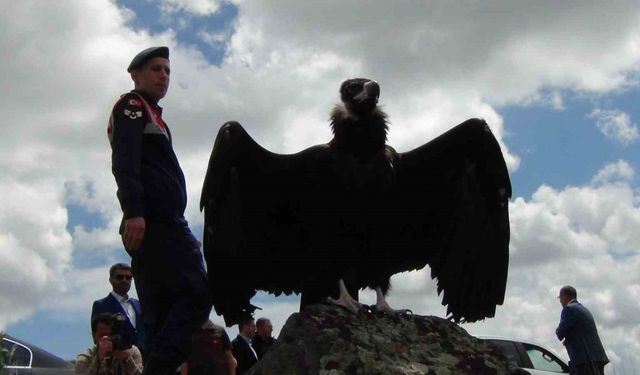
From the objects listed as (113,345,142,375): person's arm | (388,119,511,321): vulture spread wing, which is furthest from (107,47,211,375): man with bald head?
(388,119,511,321): vulture spread wing

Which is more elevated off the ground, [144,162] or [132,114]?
[132,114]

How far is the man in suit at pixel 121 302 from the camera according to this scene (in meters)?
6.23

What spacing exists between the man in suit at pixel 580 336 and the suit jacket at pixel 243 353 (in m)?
3.61

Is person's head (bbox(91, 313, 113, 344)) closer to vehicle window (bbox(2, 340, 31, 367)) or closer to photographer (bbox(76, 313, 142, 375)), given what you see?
photographer (bbox(76, 313, 142, 375))

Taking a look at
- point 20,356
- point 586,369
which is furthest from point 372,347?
point 586,369

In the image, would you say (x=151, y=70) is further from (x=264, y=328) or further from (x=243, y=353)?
(x=264, y=328)

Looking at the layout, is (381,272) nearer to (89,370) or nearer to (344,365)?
(344,365)

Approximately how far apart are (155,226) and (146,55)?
834 mm

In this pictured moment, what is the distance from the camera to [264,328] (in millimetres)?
9023

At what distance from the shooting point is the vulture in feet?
17.9

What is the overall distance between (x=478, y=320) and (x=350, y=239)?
1.08m

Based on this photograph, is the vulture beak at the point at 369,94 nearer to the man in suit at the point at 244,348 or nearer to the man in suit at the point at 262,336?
the man in suit at the point at 244,348

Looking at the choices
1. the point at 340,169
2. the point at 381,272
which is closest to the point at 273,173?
the point at 340,169

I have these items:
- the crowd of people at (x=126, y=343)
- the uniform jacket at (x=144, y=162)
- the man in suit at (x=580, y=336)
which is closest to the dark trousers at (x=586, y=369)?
the man in suit at (x=580, y=336)
